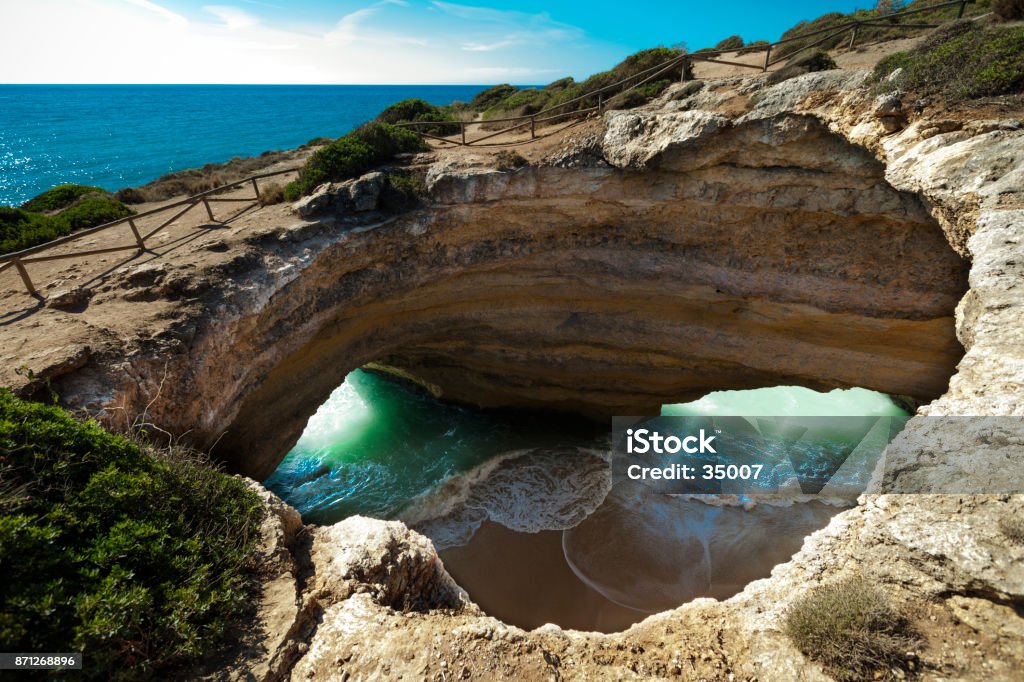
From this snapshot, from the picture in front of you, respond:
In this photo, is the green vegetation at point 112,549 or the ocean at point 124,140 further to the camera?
the ocean at point 124,140

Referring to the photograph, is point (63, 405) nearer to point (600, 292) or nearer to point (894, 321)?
point (600, 292)

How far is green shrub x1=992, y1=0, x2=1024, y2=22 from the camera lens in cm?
990

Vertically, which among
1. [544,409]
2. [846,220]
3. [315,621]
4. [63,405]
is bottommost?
[544,409]

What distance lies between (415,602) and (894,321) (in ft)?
40.7

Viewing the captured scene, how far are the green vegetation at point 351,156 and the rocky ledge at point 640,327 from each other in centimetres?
154

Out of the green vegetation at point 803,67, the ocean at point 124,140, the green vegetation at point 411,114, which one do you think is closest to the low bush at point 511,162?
the green vegetation at point 803,67

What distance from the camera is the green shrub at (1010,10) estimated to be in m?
9.90

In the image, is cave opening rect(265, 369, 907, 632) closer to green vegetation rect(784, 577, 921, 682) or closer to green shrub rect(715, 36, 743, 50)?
green vegetation rect(784, 577, 921, 682)

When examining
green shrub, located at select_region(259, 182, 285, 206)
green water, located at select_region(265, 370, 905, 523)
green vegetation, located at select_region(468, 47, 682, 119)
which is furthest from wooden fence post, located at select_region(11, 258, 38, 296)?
green vegetation, located at select_region(468, 47, 682, 119)

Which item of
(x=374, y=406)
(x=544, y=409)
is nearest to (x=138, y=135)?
(x=374, y=406)

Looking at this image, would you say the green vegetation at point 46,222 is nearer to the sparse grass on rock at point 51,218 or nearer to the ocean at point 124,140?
the sparse grass on rock at point 51,218

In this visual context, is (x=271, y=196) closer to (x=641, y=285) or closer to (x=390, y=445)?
(x=390, y=445)

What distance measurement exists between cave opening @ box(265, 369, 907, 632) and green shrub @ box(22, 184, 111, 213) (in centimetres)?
1048

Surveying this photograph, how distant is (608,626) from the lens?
32.3ft
